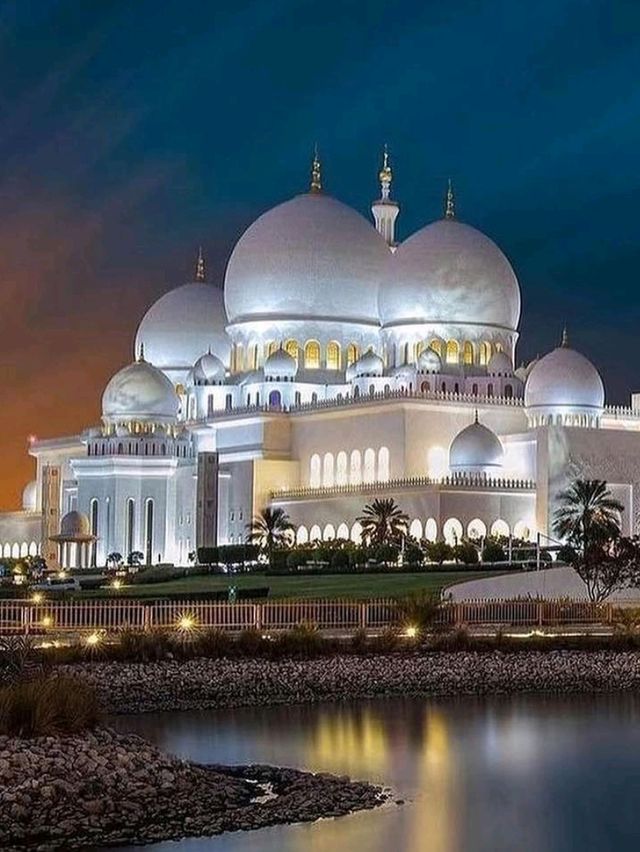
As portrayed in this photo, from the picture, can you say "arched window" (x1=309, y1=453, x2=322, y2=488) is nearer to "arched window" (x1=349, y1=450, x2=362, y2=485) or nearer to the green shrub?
"arched window" (x1=349, y1=450, x2=362, y2=485)

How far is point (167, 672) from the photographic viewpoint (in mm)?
28641

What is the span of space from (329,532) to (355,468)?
3.75 metres

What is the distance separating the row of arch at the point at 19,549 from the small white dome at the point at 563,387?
92.7 ft

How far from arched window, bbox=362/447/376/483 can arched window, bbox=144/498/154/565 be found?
1189 centimetres

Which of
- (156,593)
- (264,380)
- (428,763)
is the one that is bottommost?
(428,763)

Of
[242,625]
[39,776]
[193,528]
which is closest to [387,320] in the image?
[193,528]

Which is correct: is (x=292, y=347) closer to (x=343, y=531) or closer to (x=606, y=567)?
(x=343, y=531)

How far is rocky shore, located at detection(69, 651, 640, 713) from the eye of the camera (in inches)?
1104

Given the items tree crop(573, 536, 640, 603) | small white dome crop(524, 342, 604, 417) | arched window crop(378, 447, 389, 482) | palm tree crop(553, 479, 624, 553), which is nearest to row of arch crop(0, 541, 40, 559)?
arched window crop(378, 447, 389, 482)

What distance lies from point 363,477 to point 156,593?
23.0 meters

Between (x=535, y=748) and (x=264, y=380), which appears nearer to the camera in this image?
(x=535, y=748)

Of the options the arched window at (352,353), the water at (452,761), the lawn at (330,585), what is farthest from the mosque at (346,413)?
the water at (452,761)

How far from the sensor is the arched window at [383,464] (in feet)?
223

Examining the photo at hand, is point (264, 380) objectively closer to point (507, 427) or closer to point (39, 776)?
point (507, 427)
